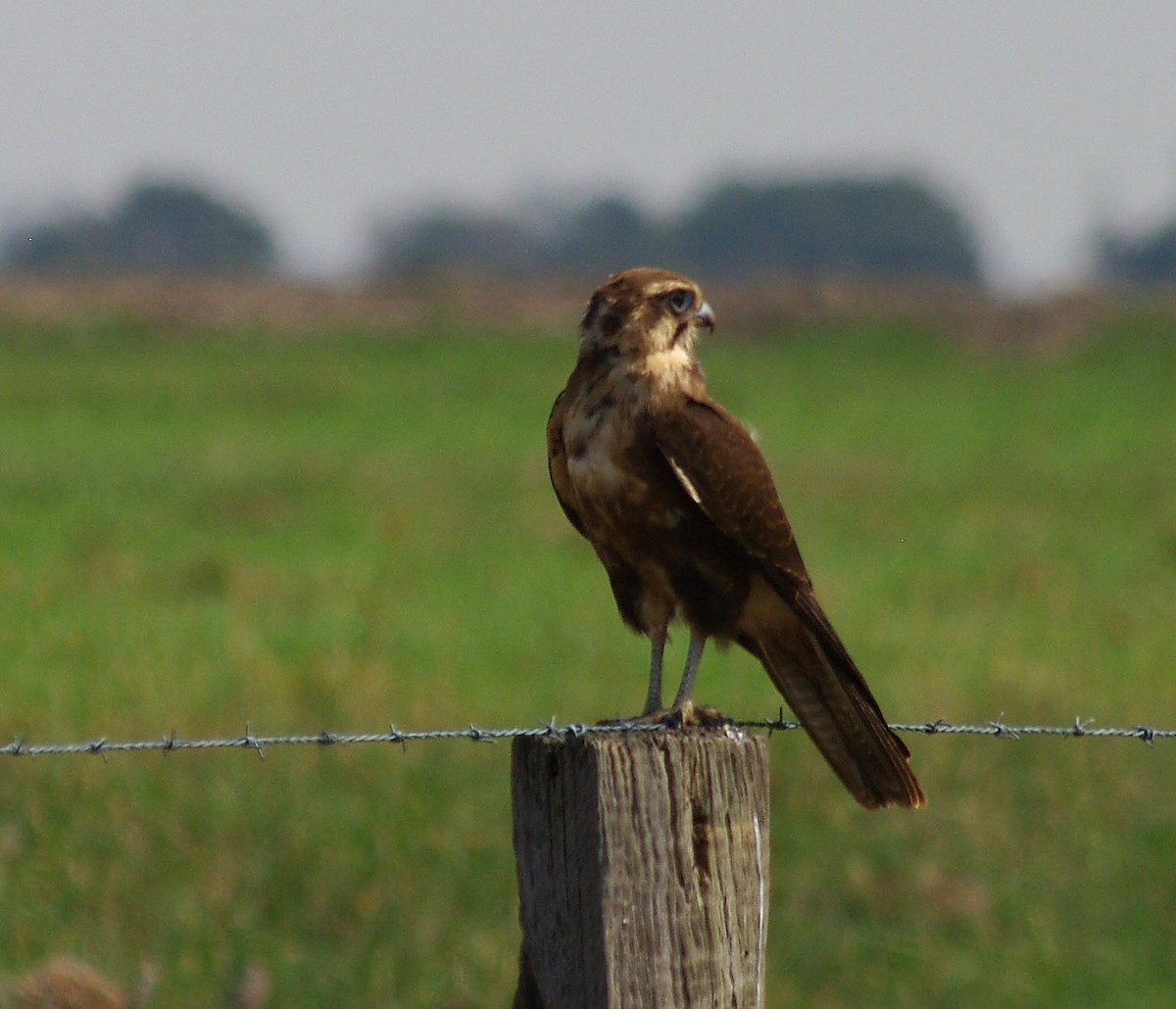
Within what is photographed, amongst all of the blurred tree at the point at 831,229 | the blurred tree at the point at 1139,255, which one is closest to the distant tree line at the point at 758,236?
the blurred tree at the point at 831,229

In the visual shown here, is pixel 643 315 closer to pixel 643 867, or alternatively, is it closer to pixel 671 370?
pixel 671 370

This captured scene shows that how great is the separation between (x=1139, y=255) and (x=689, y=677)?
286ft

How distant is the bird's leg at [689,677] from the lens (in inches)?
164

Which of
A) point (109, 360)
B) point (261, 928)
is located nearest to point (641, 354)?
point (261, 928)

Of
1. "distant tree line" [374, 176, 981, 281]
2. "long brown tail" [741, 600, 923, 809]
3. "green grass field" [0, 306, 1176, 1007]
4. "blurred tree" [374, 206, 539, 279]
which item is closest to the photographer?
"long brown tail" [741, 600, 923, 809]

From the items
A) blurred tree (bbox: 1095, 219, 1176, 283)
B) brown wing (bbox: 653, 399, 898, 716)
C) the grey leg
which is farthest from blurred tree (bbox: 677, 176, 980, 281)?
brown wing (bbox: 653, 399, 898, 716)

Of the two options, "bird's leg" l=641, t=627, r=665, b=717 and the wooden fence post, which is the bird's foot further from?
the wooden fence post

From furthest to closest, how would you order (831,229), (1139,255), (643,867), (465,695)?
(831,229)
(1139,255)
(465,695)
(643,867)

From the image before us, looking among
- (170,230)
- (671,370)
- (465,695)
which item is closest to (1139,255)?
(170,230)

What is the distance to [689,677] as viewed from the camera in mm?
4281

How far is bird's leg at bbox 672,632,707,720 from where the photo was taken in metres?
4.16

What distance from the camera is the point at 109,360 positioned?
27594mm

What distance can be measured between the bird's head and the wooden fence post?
4.08 ft

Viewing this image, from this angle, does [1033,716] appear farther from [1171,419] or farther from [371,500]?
[1171,419]
